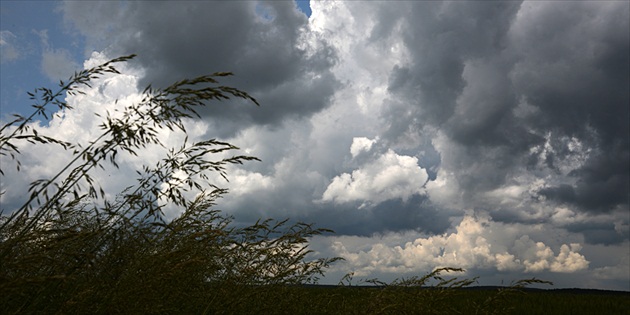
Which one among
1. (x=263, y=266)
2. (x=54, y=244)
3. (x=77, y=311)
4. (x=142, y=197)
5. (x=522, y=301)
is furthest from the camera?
(x=522, y=301)

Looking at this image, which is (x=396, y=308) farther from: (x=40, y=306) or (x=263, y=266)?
(x=40, y=306)

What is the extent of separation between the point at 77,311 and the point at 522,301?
1272 cm

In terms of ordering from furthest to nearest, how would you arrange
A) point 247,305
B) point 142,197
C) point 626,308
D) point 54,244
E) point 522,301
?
point 522,301 → point 626,308 → point 247,305 → point 142,197 → point 54,244

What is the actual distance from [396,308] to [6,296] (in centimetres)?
278

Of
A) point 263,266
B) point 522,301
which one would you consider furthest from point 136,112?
point 522,301

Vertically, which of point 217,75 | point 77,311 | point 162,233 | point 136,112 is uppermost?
point 217,75

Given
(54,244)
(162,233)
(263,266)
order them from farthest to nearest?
1. (263,266)
2. (162,233)
3. (54,244)

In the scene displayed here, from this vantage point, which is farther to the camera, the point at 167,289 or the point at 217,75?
the point at 167,289

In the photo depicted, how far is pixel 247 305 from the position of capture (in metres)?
4.93

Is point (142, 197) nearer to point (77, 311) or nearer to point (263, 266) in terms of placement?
point (77, 311)

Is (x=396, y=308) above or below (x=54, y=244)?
below

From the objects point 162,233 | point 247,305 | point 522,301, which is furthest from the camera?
point 522,301

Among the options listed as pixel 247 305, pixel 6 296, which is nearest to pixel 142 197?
pixel 6 296

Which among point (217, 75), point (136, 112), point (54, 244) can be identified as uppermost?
point (217, 75)
